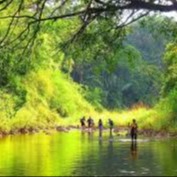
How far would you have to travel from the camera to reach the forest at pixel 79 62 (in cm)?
1903

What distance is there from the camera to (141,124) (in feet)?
162

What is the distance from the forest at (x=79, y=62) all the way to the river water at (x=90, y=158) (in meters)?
3.27

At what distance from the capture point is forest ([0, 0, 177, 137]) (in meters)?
19.0

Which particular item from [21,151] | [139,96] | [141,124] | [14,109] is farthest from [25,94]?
[139,96]

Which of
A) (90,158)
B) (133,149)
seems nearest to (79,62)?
(90,158)

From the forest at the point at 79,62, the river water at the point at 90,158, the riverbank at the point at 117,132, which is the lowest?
the river water at the point at 90,158

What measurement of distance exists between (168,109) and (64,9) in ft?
82.6

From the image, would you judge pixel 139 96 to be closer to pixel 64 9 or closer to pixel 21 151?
pixel 21 151

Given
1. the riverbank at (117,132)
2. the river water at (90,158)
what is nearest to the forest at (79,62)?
the riverbank at (117,132)

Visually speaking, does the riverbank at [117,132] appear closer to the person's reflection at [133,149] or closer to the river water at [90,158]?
the river water at [90,158]

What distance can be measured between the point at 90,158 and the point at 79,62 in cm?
423

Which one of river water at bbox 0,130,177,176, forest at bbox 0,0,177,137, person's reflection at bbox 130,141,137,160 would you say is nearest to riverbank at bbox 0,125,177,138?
forest at bbox 0,0,177,137

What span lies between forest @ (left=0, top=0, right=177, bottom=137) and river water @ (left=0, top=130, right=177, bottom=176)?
327 centimetres

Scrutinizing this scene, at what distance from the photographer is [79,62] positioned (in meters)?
28.9
